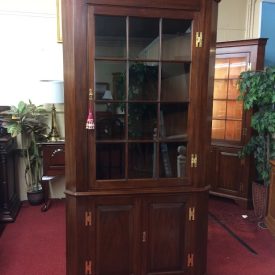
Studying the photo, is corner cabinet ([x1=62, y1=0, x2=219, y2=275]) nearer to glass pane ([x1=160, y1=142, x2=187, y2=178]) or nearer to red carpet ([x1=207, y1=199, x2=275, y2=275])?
glass pane ([x1=160, y1=142, x2=187, y2=178])

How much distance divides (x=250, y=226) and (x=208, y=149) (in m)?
1.74

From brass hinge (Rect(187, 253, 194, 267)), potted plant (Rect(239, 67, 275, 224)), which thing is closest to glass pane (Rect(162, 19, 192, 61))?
brass hinge (Rect(187, 253, 194, 267))

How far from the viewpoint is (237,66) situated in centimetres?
371

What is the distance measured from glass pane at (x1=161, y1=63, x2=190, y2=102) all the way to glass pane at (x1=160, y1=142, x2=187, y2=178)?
31cm

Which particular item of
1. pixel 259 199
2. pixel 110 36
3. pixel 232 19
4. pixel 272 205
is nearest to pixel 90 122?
pixel 110 36

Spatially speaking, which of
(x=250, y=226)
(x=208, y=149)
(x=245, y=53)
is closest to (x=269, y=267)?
(x=250, y=226)

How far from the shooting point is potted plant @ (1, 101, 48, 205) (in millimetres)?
3391

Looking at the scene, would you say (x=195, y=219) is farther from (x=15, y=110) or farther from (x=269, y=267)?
(x=15, y=110)

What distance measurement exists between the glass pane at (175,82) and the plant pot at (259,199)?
1.99 m

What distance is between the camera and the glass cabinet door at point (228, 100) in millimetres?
3723

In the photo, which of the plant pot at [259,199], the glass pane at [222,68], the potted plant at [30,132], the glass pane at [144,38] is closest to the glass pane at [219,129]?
the glass pane at [222,68]

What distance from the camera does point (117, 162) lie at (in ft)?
6.36

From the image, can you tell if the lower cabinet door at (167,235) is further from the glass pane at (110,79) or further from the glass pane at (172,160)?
the glass pane at (110,79)

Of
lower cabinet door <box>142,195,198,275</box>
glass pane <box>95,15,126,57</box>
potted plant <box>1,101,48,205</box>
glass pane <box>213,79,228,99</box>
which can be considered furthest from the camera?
glass pane <box>213,79,228,99</box>
